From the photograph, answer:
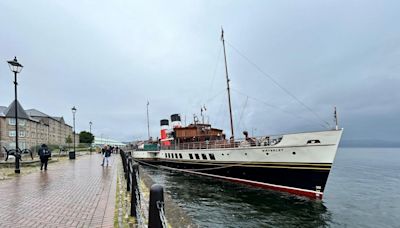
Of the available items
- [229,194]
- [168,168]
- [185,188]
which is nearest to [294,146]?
[229,194]

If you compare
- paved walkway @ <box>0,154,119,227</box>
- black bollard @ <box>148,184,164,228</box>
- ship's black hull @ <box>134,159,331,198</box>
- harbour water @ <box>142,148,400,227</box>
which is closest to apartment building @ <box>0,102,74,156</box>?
paved walkway @ <box>0,154,119,227</box>

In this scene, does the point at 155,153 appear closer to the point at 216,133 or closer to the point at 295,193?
the point at 216,133

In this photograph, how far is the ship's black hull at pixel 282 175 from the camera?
1404 cm

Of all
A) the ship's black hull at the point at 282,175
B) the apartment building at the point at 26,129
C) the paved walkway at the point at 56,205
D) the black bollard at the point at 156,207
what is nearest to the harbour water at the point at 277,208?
the ship's black hull at the point at 282,175

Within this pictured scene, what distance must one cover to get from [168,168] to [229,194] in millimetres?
16324

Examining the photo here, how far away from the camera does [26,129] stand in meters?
58.1

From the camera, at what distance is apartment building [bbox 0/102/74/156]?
170ft

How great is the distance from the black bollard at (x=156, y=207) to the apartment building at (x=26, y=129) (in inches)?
1438

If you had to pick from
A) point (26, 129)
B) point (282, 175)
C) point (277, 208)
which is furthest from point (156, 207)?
point (26, 129)

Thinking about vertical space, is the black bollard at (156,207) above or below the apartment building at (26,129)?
below

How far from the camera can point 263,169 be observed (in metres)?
16.6

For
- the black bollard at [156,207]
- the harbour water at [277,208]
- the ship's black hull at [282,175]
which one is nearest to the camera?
the black bollard at [156,207]

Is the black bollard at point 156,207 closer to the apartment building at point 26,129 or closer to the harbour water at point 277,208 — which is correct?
the harbour water at point 277,208

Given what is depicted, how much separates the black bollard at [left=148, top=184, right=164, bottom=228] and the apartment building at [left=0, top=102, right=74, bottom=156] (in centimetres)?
3652
